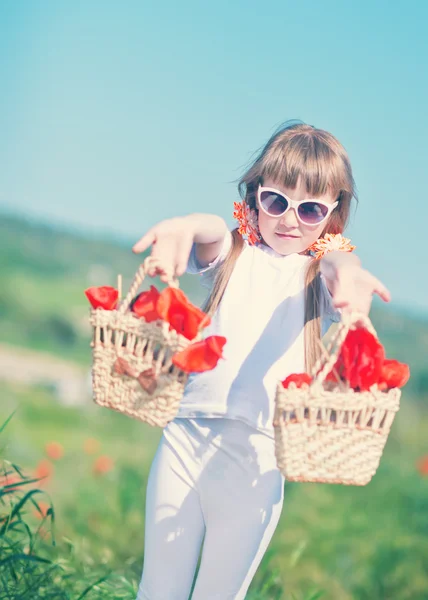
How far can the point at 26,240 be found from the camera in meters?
7.78

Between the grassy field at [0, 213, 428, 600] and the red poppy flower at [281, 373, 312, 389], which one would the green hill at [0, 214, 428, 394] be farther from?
the red poppy flower at [281, 373, 312, 389]

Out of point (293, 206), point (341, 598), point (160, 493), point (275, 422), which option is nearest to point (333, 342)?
point (275, 422)

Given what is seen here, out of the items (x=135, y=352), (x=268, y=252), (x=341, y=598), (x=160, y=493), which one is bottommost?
(x=341, y=598)

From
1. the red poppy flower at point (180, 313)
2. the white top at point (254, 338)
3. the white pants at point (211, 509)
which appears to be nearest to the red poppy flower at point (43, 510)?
the white pants at point (211, 509)

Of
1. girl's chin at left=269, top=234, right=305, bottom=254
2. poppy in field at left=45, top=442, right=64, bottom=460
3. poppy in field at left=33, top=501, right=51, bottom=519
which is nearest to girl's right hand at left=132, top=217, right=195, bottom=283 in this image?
girl's chin at left=269, top=234, right=305, bottom=254

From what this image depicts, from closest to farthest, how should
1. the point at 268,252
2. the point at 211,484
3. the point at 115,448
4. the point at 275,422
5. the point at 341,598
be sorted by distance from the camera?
the point at 275,422 → the point at 211,484 → the point at 268,252 → the point at 341,598 → the point at 115,448

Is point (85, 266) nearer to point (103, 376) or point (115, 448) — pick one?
point (115, 448)

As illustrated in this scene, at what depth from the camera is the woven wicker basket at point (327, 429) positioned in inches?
70.9

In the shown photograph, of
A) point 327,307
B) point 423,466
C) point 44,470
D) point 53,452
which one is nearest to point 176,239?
point 327,307

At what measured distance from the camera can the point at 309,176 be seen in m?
2.16

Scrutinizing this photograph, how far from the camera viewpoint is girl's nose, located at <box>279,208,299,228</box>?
216 cm

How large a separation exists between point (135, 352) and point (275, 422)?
0.37m

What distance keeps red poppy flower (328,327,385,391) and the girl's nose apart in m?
→ 0.40

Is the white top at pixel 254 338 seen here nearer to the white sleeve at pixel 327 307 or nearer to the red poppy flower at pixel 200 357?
the white sleeve at pixel 327 307
